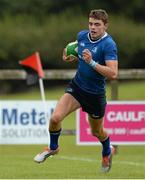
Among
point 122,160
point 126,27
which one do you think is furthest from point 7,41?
point 122,160

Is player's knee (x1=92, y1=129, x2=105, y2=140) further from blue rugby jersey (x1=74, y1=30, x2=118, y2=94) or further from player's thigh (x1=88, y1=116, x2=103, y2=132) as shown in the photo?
blue rugby jersey (x1=74, y1=30, x2=118, y2=94)

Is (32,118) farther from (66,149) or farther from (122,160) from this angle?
(122,160)

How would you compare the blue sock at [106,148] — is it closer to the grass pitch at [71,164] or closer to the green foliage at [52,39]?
the grass pitch at [71,164]

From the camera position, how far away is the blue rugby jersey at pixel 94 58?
1167 cm

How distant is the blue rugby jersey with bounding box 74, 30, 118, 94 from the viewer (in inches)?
460

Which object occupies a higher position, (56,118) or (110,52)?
(110,52)

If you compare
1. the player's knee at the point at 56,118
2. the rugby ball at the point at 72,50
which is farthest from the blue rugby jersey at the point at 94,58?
the player's knee at the point at 56,118

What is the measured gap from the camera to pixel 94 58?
11.8m

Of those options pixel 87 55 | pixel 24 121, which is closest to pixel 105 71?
pixel 87 55

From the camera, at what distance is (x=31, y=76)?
17797 millimetres

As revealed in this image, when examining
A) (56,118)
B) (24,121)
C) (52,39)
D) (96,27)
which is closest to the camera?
(96,27)

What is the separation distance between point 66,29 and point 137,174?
40.7 metres

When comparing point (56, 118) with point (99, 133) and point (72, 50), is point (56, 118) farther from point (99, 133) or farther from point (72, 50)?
point (72, 50)

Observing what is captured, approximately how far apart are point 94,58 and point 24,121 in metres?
5.32
